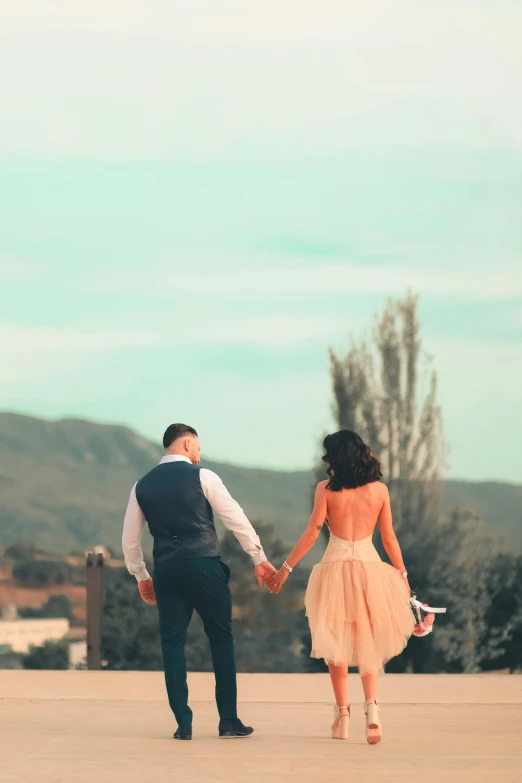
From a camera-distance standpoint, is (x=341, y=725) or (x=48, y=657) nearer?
(x=341, y=725)

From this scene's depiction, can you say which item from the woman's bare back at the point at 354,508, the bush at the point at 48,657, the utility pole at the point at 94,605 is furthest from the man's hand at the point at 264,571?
the bush at the point at 48,657

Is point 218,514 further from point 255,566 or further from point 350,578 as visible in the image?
point 350,578

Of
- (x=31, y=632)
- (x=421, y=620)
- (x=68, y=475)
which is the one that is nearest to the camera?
(x=421, y=620)

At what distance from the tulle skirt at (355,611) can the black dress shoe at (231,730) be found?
1.87 feet

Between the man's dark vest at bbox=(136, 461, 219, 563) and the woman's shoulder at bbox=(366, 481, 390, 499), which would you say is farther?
the woman's shoulder at bbox=(366, 481, 390, 499)

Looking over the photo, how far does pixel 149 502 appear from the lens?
301 inches

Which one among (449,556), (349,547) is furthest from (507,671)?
(349,547)

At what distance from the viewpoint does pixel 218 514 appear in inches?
300

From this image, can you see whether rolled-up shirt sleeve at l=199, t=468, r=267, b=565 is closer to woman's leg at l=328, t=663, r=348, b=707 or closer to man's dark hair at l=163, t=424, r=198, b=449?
man's dark hair at l=163, t=424, r=198, b=449

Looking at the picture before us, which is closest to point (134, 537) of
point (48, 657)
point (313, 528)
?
point (313, 528)

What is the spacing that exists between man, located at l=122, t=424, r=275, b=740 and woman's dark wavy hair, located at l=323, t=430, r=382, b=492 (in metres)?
0.56

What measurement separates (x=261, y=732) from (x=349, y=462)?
1.71m

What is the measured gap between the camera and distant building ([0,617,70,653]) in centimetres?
2564

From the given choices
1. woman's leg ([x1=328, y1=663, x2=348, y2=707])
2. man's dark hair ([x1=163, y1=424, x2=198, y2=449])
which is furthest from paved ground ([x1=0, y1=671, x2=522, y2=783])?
man's dark hair ([x1=163, y1=424, x2=198, y2=449])
